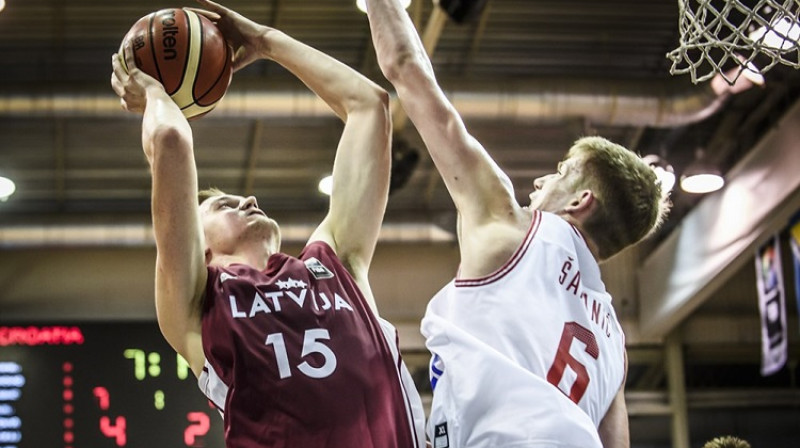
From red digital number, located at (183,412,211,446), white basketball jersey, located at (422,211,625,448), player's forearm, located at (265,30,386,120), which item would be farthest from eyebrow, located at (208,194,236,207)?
red digital number, located at (183,412,211,446)

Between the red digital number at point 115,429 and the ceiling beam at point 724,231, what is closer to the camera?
the red digital number at point 115,429

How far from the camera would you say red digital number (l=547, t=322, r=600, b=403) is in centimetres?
272

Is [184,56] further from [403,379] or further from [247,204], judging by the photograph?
[403,379]

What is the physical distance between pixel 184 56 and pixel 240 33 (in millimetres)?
305

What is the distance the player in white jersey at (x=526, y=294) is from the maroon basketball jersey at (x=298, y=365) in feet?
0.69

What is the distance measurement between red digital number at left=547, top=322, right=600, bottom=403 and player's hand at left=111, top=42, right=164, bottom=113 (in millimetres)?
1331

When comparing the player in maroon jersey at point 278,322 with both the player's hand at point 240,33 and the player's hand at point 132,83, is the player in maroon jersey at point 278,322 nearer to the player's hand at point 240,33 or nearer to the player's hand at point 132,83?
the player's hand at point 132,83

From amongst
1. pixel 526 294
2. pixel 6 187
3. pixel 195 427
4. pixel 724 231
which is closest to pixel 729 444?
pixel 195 427

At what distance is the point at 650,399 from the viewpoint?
548 inches

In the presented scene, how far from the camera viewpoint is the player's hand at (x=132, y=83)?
3.29 meters

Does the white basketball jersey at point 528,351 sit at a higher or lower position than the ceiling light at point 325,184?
lower

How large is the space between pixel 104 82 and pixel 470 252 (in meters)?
7.75

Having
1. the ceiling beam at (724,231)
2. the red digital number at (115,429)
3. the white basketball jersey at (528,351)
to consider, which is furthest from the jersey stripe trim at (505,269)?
the ceiling beam at (724,231)

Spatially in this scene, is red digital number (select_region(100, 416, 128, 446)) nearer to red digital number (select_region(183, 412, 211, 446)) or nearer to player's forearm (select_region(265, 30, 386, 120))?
red digital number (select_region(183, 412, 211, 446))
